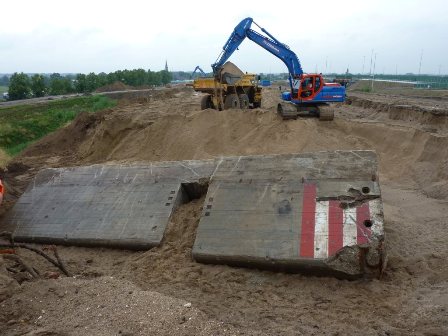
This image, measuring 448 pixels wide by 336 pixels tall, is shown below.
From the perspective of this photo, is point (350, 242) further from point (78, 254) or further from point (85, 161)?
point (85, 161)

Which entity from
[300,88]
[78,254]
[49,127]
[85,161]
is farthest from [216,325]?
[49,127]

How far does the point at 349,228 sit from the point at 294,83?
39.0ft

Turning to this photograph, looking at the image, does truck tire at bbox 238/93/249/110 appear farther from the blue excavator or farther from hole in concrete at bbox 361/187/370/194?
hole in concrete at bbox 361/187/370/194

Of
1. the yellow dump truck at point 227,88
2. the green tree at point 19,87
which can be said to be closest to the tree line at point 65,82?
the green tree at point 19,87

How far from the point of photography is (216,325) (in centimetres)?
394

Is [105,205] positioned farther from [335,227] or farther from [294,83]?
[294,83]

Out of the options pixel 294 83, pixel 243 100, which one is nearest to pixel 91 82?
pixel 243 100

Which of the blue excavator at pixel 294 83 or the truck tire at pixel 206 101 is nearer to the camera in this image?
the blue excavator at pixel 294 83

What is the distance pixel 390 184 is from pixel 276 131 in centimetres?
432

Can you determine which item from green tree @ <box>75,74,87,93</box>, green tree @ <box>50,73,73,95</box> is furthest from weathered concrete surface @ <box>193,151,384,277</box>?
green tree @ <box>75,74,87,93</box>

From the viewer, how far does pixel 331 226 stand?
5.52 meters

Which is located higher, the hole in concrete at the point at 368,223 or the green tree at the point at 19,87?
the hole in concrete at the point at 368,223

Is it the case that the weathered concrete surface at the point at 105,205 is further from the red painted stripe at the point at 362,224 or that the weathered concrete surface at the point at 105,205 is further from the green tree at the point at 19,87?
the green tree at the point at 19,87

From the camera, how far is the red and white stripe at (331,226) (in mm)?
5277
